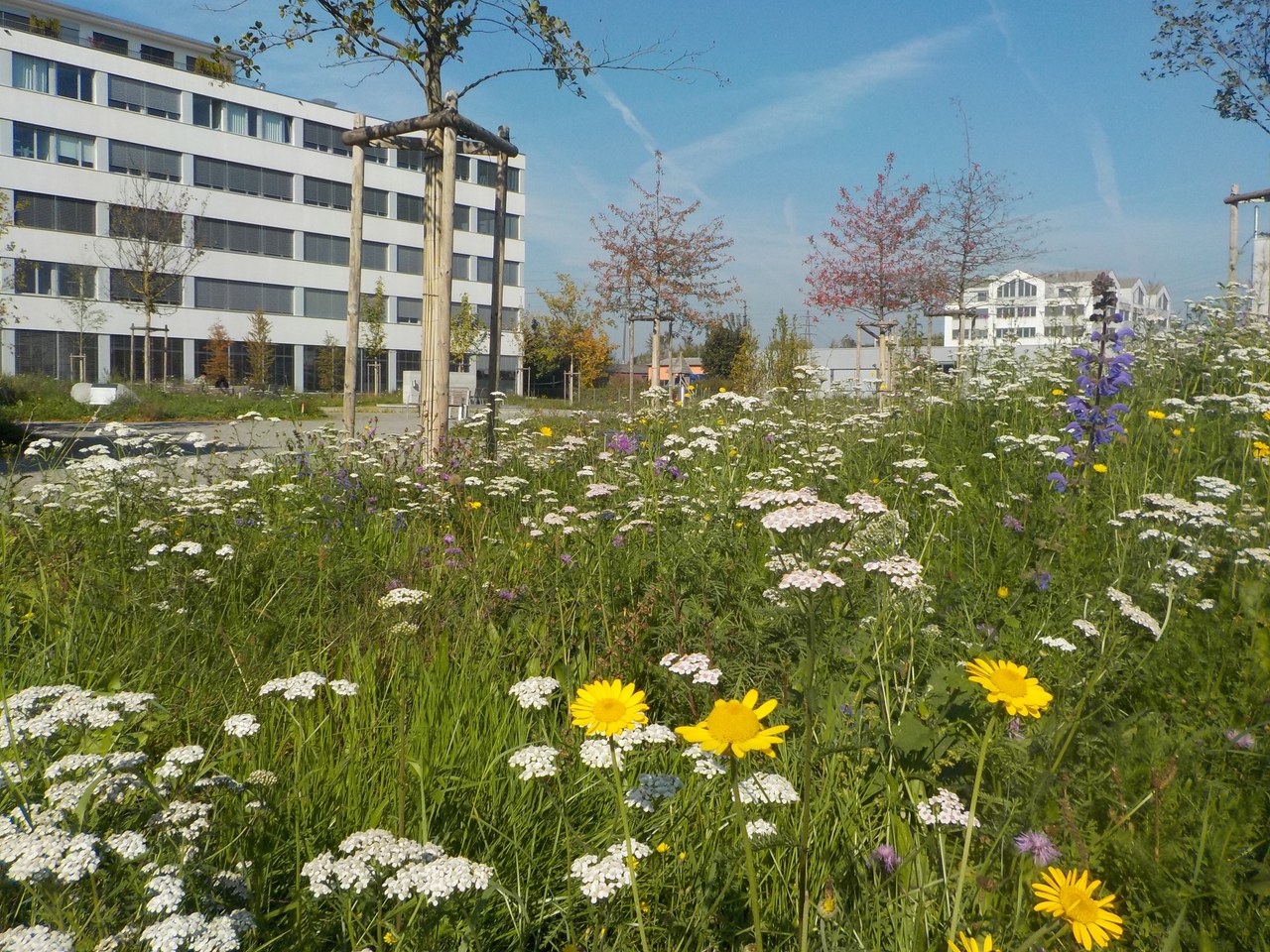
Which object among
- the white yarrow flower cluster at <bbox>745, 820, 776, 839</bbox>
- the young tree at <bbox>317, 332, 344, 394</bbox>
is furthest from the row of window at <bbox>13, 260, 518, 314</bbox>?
the white yarrow flower cluster at <bbox>745, 820, 776, 839</bbox>

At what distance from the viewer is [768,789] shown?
1422 mm

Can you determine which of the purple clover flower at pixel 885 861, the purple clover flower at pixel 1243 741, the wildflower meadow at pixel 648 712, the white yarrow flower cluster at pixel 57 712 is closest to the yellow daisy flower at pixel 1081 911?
the wildflower meadow at pixel 648 712

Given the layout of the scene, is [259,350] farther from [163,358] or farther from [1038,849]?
[1038,849]

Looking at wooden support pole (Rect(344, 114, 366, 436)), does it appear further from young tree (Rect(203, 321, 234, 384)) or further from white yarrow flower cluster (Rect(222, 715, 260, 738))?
young tree (Rect(203, 321, 234, 384))

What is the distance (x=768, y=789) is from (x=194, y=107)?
5162 cm

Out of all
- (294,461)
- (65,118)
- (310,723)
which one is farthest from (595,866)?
(65,118)

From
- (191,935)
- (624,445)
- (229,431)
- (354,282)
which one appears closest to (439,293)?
(354,282)

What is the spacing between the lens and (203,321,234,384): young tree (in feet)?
137

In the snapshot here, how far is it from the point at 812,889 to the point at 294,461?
520 centimetres

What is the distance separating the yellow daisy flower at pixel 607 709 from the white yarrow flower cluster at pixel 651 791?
0.65 feet

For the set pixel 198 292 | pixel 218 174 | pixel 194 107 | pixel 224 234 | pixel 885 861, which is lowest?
pixel 885 861

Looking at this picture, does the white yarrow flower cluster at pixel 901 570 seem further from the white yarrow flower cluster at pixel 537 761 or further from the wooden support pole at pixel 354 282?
the wooden support pole at pixel 354 282

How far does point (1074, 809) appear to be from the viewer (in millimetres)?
1827

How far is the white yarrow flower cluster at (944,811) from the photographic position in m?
1.52
